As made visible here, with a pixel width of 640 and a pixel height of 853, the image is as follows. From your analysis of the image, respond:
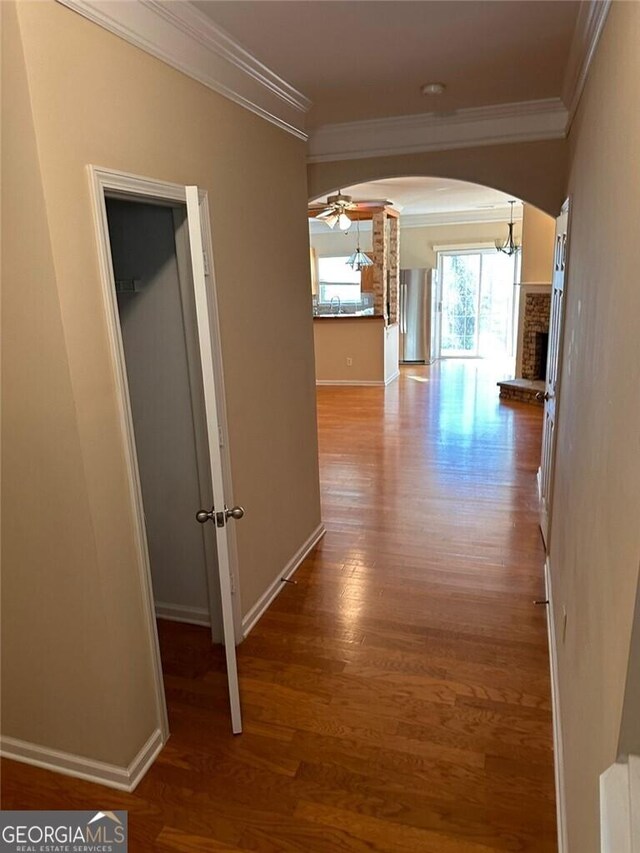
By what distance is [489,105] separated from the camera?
331cm

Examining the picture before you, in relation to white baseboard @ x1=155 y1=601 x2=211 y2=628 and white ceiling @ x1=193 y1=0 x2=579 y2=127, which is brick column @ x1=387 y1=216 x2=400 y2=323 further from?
white baseboard @ x1=155 y1=601 x2=211 y2=628

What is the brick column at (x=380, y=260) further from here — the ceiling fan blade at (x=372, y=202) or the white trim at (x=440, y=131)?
the white trim at (x=440, y=131)

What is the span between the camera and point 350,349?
8836 millimetres

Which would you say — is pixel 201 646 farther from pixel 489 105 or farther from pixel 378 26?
pixel 489 105

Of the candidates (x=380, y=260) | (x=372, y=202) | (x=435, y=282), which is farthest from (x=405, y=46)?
(x=435, y=282)

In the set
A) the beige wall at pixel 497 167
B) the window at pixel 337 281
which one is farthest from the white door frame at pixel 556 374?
the window at pixel 337 281

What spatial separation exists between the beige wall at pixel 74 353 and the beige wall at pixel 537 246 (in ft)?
20.2

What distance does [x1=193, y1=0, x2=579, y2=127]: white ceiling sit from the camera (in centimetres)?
208

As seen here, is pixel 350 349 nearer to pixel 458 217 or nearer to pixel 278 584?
pixel 458 217

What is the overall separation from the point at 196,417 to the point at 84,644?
108 centimetres

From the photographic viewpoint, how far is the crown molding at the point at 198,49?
177cm

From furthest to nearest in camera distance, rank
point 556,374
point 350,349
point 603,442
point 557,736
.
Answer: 1. point 350,349
2. point 556,374
3. point 557,736
4. point 603,442

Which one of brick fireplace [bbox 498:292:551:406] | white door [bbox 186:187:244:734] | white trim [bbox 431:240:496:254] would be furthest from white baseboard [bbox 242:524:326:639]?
white trim [bbox 431:240:496:254]

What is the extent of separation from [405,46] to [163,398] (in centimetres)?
190
